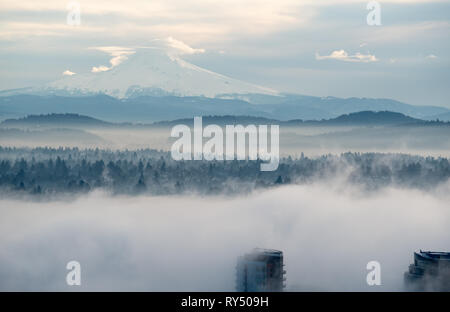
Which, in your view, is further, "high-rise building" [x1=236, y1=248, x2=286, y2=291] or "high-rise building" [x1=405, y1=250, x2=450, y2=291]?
"high-rise building" [x1=405, y1=250, x2=450, y2=291]

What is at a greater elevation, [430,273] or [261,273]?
[261,273]

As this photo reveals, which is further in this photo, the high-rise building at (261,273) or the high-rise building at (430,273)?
the high-rise building at (430,273)

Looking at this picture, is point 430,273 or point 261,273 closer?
point 261,273
